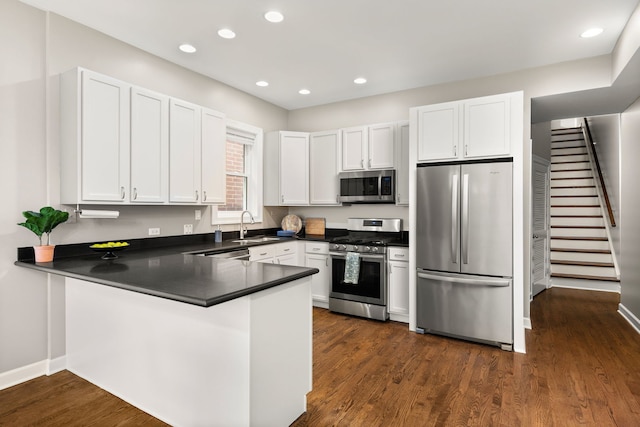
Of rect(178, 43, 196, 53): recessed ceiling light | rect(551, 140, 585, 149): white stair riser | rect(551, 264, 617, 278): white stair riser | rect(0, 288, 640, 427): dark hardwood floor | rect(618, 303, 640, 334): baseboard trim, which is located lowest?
rect(0, 288, 640, 427): dark hardwood floor

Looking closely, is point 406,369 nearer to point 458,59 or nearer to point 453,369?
point 453,369

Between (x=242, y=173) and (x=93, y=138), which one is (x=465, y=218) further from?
(x=93, y=138)

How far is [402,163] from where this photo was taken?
4.38 m

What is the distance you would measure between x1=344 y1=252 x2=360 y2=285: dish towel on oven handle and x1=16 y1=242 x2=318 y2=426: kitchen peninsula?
1.95 metres

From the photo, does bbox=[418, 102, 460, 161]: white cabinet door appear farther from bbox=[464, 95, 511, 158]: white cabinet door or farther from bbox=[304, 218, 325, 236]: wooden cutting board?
bbox=[304, 218, 325, 236]: wooden cutting board

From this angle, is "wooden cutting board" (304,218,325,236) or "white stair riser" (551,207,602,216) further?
"white stair riser" (551,207,602,216)

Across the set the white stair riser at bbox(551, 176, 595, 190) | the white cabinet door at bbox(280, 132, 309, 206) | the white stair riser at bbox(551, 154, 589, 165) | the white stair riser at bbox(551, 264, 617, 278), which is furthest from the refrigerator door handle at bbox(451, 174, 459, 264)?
the white stair riser at bbox(551, 154, 589, 165)

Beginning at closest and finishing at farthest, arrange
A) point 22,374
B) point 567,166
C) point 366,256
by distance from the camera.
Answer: point 22,374
point 366,256
point 567,166

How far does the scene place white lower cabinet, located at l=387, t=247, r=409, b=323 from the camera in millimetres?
4062

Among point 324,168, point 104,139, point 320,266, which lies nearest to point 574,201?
point 324,168

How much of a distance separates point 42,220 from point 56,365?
124 cm

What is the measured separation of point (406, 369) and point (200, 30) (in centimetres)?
347

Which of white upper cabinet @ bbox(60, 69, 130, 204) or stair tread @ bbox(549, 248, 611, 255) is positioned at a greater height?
white upper cabinet @ bbox(60, 69, 130, 204)

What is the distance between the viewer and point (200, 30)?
3.13 meters
